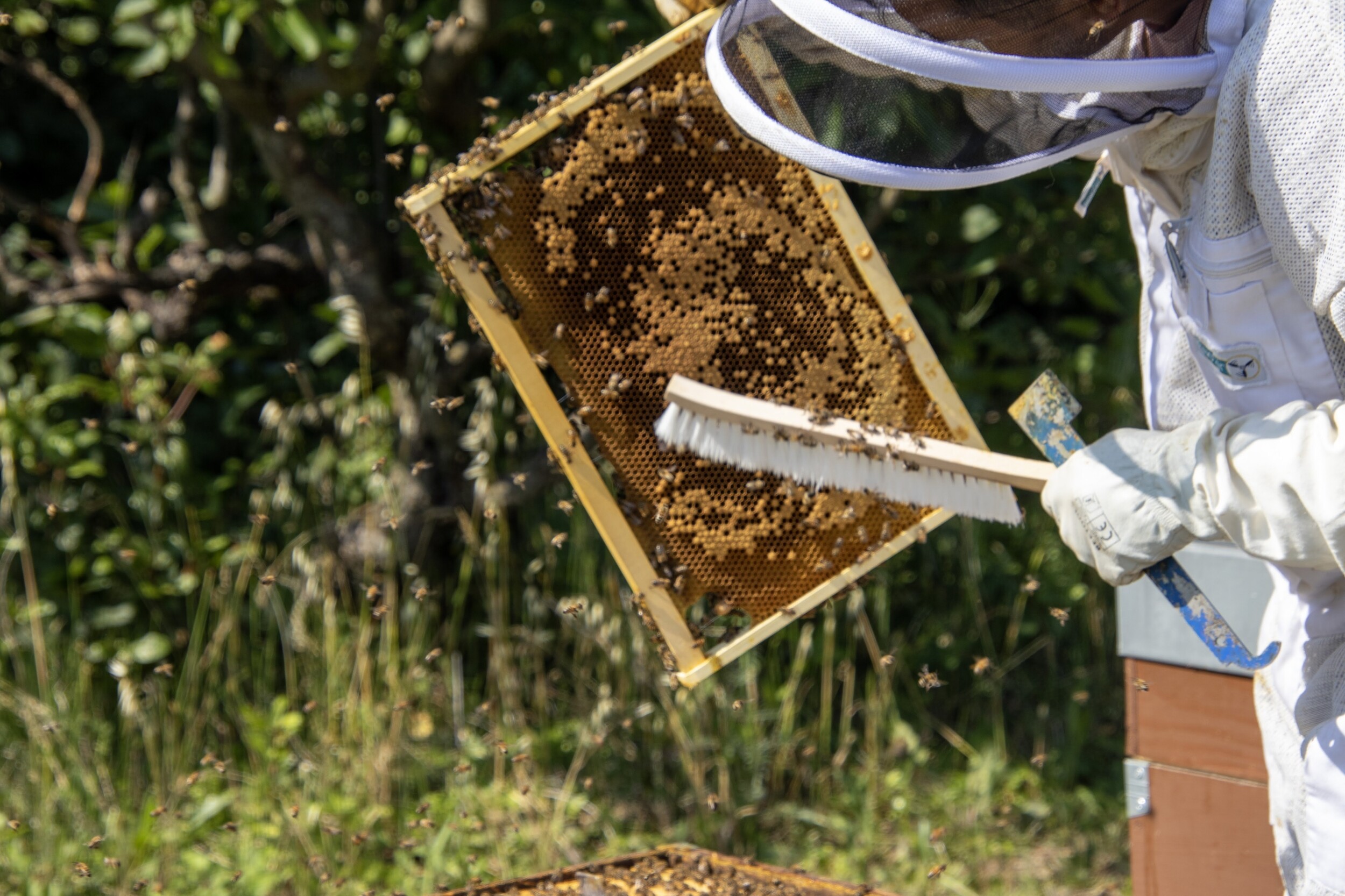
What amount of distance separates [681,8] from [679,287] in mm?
552

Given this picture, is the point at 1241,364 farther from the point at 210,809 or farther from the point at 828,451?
the point at 210,809

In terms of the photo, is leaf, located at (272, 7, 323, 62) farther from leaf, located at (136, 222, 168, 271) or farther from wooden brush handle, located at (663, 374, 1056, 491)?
wooden brush handle, located at (663, 374, 1056, 491)

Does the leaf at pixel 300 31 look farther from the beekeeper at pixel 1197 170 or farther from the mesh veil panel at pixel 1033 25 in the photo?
the mesh veil panel at pixel 1033 25

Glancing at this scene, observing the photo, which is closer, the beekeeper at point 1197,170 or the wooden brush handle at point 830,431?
the beekeeper at point 1197,170

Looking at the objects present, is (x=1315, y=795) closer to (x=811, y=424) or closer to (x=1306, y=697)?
(x=1306, y=697)

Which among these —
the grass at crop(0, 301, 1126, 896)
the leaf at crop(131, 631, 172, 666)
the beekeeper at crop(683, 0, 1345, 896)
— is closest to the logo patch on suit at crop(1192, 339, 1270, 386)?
the beekeeper at crop(683, 0, 1345, 896)

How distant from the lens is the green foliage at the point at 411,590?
11.3 feet

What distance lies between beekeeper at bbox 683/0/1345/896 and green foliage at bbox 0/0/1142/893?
1.69 metres

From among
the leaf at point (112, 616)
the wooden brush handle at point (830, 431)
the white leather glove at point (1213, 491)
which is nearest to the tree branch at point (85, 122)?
the leaf at point (112, 616)

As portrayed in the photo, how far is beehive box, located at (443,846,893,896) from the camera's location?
2.08 m

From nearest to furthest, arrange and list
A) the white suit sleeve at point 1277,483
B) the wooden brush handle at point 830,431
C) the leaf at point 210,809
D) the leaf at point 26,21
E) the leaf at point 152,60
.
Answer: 1. the white suit sleeve at point 1277,483
2. the wooden brush handle at point 830,431
3. the leaf at point 152,60
4. the leaf at point 210,809
5. the leaf at point 26,21

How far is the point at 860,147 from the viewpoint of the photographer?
160 centimetres

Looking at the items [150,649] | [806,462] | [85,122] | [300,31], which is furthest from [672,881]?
[85,122]

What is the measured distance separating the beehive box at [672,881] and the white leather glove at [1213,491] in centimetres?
85
